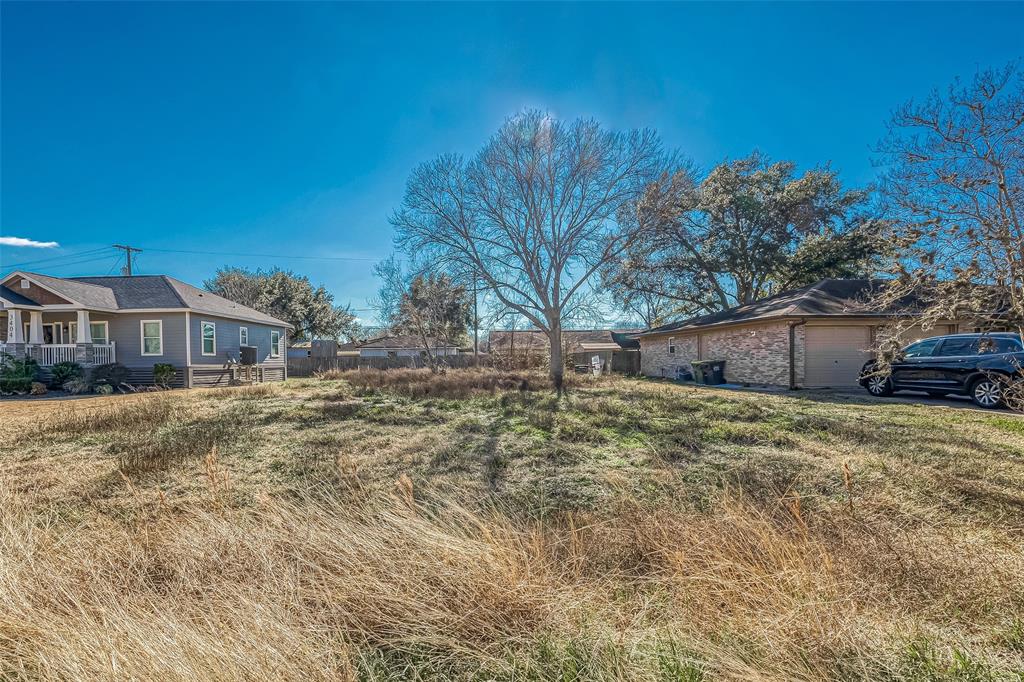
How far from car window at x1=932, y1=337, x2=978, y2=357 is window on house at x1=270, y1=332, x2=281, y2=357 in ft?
82.5

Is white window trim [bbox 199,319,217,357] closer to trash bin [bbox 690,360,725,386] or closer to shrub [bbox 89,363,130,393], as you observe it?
shrub [bbox 89,363,130,393]

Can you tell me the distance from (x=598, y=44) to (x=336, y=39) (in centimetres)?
549

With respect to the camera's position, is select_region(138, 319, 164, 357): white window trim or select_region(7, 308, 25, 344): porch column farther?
select_region(138, 319, 164, 357): white window trim

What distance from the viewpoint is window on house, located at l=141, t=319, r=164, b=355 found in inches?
625

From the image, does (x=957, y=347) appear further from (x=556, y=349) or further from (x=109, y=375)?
(x=109, y=375)

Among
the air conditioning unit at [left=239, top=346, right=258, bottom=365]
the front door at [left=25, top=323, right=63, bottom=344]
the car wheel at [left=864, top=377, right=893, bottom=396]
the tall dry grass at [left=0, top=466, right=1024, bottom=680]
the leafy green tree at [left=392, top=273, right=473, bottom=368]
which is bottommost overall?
the car wheel at [left=864, top=377, right=893, bottom=396]

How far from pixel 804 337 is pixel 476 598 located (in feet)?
47.1

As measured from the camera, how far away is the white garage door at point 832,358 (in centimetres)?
1287

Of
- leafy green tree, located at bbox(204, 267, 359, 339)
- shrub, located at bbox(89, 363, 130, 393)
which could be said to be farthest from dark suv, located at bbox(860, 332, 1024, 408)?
leafy green tree, located at bbox(204, 267, 359, 339)

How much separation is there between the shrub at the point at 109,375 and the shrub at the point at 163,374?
925 mm

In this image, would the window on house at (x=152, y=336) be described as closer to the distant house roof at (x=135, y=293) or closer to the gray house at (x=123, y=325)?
the gray house at (x=123, y=325)

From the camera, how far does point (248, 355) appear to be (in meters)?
18.7

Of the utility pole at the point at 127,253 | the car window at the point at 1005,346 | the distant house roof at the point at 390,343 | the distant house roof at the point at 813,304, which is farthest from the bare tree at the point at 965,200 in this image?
the utility pole at the point at 127,253

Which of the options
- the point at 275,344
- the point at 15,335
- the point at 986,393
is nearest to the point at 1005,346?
the point at 986,393
